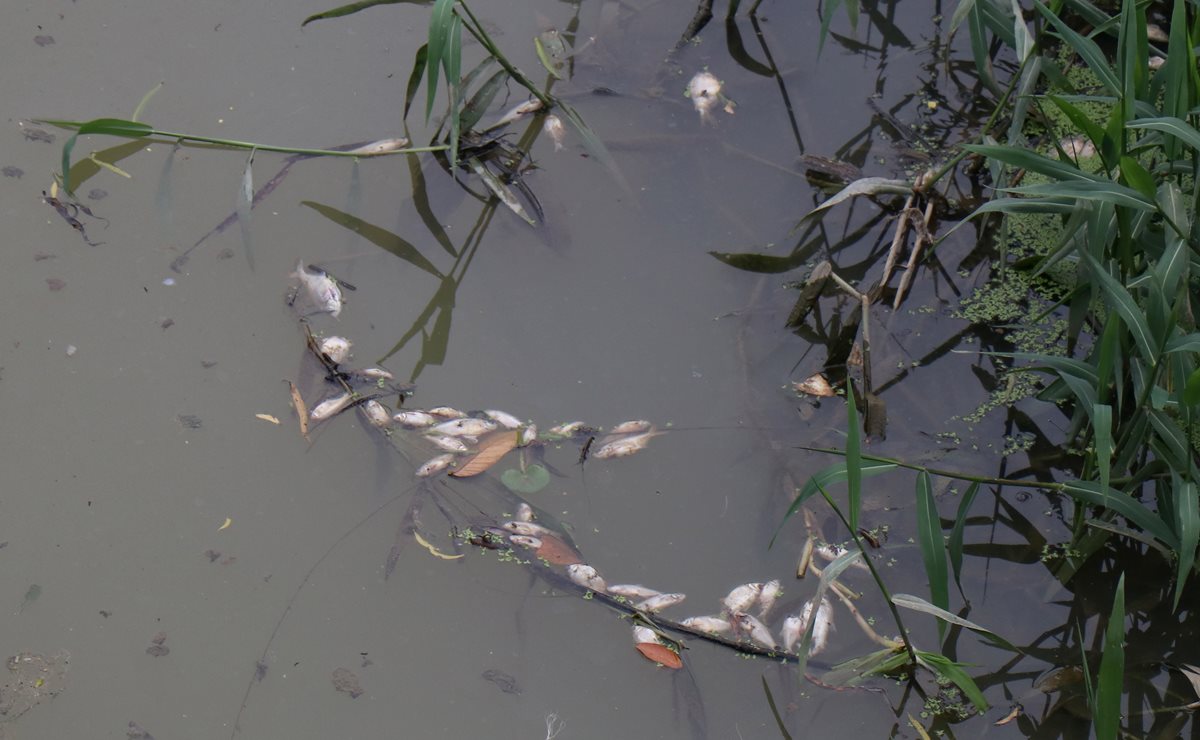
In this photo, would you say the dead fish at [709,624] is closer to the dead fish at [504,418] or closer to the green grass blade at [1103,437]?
the dead fish at [504,418]

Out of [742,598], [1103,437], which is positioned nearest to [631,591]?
[742,598]

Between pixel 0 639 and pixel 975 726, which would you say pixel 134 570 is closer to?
pixel 0 639

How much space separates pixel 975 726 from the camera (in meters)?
1.61

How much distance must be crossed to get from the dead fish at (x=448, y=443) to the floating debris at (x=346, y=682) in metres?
0.43

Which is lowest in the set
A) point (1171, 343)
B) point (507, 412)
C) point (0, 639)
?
point (0, 639)

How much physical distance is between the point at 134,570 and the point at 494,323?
0.80 meters

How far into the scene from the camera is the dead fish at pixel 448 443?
1.88 metres

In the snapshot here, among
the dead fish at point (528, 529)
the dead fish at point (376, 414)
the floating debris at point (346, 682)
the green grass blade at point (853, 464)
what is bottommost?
the floating debris at point (346, 682)

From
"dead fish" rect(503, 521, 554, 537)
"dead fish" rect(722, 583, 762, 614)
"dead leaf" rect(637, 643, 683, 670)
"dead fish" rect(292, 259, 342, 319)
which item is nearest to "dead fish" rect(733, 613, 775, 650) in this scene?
"dead fish" rect(722, 583, 762, 614)

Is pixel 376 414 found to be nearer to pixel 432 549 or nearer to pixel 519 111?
pixel 432 549

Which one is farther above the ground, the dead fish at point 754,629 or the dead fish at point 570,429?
the dead fish at point 570,429

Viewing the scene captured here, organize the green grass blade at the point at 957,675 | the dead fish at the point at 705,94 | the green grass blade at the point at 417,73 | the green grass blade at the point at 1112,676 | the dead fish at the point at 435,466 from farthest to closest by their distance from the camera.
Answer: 1. the dead fish at the point at 705,94
2. the green grass blade at the point at 417,73
3. the dead fish at the point at 435,466
4. the green grass blade at the point at 957,675
5. the green grass blade at the point at 1112,676

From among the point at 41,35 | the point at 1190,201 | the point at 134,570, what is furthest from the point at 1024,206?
the point at 41,35

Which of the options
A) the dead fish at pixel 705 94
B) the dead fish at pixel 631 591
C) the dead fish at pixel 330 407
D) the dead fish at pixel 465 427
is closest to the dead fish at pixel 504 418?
the dead fish at pixel 465 427
